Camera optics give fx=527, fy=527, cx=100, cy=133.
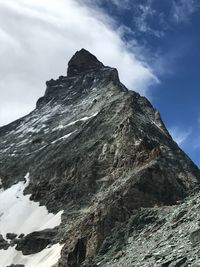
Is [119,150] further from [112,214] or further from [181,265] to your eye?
[181,265]

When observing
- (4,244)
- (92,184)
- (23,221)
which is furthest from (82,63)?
(4,244)

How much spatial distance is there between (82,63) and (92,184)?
107 m

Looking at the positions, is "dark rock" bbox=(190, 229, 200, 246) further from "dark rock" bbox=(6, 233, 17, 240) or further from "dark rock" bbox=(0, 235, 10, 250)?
"dark rock" bbox=(6, 233, 17, 240)

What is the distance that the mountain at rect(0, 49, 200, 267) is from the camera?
3894cm

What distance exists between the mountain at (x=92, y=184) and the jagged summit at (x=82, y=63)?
3937 centimetres

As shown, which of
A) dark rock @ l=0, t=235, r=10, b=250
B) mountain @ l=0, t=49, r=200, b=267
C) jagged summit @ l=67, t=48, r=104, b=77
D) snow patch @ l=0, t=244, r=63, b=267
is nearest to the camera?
mountain @ l=0, t=49, r=200, b=267

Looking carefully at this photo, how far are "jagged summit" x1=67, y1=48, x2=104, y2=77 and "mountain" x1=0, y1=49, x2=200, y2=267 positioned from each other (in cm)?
3937

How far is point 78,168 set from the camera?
93.3 metres

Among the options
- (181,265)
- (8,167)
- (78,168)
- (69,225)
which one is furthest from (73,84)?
(181,265)

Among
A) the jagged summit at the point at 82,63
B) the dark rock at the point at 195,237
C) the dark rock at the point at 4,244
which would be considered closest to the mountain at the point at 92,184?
the dark rock at the point at 4,244

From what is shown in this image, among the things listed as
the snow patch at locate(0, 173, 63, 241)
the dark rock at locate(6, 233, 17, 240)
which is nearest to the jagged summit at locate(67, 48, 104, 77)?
the snow patch at locate(0, 173, 63, 241)

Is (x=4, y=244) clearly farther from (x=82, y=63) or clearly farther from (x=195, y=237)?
(x=82, y=63)

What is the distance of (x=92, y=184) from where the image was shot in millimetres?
85000

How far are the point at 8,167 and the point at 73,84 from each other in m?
57.8
